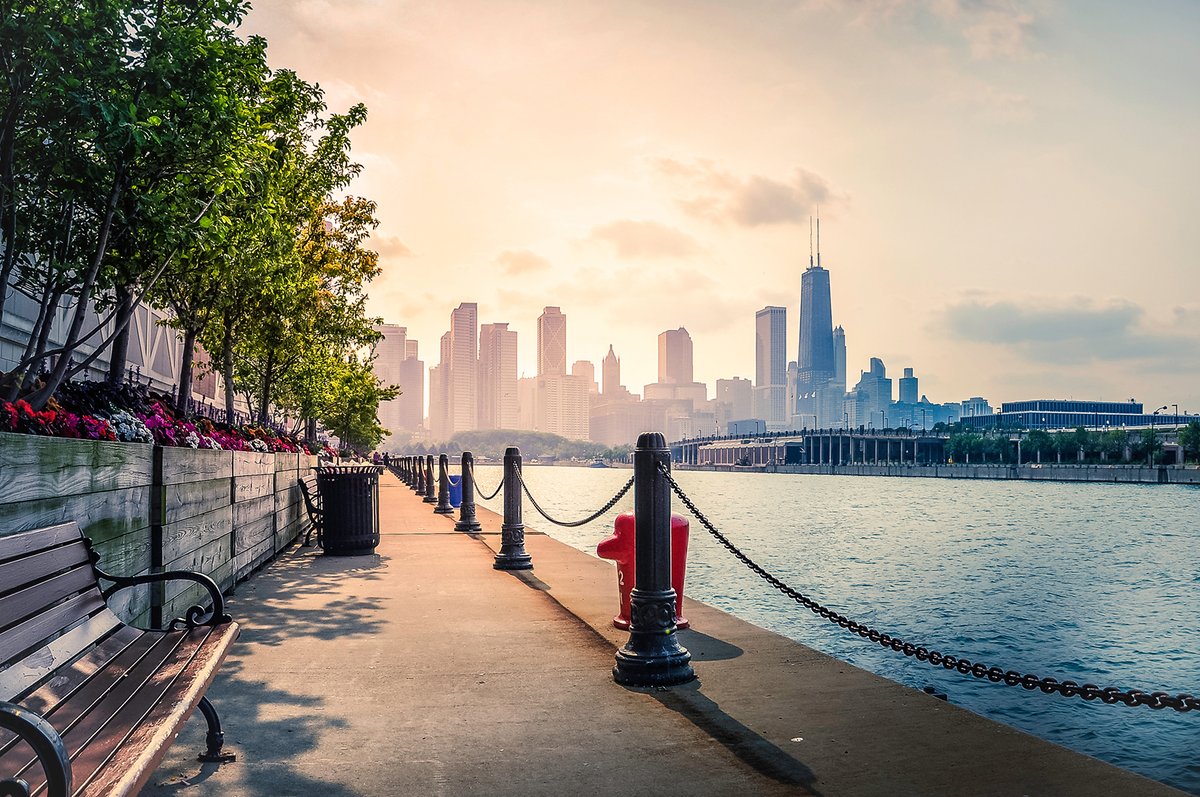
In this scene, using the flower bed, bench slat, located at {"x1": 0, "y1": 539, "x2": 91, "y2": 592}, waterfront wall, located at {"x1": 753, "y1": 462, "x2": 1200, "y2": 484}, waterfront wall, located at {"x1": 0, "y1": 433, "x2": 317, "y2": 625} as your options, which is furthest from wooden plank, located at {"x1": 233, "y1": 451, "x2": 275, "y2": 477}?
waterfront wall, located at {"x1": 753, "y1": 462, "x2": 1200, "y2": 484}

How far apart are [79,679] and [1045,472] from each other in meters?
153

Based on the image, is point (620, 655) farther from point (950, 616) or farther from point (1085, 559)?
point (1085, 559)

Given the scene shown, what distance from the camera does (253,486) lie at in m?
11.1

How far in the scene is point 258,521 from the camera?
11594 mm

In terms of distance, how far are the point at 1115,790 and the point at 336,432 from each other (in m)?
63.1

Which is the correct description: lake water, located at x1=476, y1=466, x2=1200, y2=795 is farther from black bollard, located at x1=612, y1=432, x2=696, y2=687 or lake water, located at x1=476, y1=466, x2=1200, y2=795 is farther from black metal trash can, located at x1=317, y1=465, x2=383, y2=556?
black metal trash can, located at x1=317, y1=465, x2=383, y2=556

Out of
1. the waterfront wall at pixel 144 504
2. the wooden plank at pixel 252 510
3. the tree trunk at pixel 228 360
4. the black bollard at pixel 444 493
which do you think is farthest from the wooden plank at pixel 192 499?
the black bollard at pixel 444 493

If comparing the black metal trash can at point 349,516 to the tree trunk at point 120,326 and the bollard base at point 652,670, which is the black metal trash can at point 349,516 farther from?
the bollard base at point 652,670

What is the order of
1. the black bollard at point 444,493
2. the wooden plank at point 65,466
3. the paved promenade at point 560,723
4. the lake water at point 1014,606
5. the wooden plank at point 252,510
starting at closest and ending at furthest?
the wooden plank at point 65,466
the paved promenade at point 560,723
the lake water at point 1014,606
the wooden plank at point 252,510
the black bollard at point 444,493

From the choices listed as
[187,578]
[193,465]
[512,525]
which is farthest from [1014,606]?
[187,578]

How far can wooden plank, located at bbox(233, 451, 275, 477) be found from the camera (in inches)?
390

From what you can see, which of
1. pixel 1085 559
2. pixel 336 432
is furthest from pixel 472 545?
pixel 336 432

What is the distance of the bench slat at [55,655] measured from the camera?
10.7ft

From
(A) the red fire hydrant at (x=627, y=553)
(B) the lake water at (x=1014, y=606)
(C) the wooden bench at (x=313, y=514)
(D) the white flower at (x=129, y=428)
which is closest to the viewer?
(A) the red fire hydrant at (x=627, y=553)
